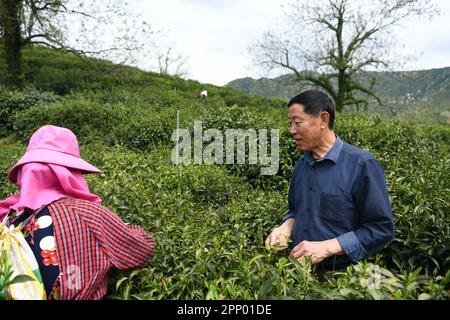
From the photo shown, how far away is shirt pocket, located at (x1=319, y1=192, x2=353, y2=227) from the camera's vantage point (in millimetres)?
2062

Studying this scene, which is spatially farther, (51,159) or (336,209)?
(336,209)

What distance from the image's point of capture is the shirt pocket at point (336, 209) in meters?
2.06

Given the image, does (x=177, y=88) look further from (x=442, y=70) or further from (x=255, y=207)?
(x=442, y=70)

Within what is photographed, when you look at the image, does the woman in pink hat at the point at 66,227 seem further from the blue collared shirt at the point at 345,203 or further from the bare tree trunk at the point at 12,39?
the bare tree trunk at the point at 12,39

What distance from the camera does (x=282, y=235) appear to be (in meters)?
2.25

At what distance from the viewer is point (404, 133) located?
7.46 m

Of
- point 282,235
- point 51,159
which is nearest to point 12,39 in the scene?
point 51,159

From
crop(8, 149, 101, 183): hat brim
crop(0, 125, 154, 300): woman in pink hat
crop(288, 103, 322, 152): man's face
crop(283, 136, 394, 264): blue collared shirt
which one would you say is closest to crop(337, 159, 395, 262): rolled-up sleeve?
crop(283, 136, 394, 264): blue collared shirt

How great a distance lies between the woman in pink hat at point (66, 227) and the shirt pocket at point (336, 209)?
0.99m

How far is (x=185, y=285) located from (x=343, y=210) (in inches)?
37.5

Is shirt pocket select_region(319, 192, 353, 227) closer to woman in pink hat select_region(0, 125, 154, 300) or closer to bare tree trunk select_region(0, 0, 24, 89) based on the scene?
woman in pink hat select_region(0, 125, 154, 300)

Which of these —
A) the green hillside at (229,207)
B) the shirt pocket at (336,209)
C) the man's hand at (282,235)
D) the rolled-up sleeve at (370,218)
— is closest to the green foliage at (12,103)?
the green hillside at (229,207)

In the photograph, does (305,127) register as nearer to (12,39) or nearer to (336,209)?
(336,209)

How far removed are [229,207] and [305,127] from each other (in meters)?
1.69
